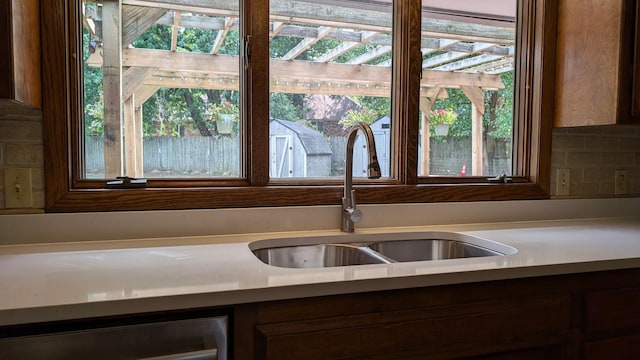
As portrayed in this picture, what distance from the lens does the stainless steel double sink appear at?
1.48 meters

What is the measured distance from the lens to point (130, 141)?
5.02 ft

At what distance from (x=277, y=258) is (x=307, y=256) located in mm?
107

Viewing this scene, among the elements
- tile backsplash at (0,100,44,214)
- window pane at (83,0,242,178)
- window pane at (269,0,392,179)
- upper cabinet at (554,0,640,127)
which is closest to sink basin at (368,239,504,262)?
window pane at (269,0,392,179)

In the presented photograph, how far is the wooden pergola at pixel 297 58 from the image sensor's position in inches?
59.4

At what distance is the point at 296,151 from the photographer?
1.69 m

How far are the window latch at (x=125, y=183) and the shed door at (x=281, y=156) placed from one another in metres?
0.45

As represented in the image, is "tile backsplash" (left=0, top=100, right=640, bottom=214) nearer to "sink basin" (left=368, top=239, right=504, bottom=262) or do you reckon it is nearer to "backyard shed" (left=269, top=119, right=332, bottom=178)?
"sink basin" (left=368, top=239, right=504, bottom=262)

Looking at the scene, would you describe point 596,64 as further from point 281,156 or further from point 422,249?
point 281,156

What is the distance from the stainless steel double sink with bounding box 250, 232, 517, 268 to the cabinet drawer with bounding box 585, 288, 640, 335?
0.25 metres

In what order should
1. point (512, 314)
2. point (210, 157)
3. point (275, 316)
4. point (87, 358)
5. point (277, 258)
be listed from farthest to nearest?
point (210, 157), point (277, 258), point (512, 314), point (275, 316), point (87, 358)

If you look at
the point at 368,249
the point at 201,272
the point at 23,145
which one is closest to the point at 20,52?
the point at 23,145

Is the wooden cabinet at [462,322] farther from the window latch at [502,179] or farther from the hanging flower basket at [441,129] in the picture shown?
the hanging flower basket at [441,129]

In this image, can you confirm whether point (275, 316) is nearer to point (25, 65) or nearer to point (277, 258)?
point (277, 258)

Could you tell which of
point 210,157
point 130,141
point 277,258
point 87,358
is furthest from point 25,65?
point 277,258
